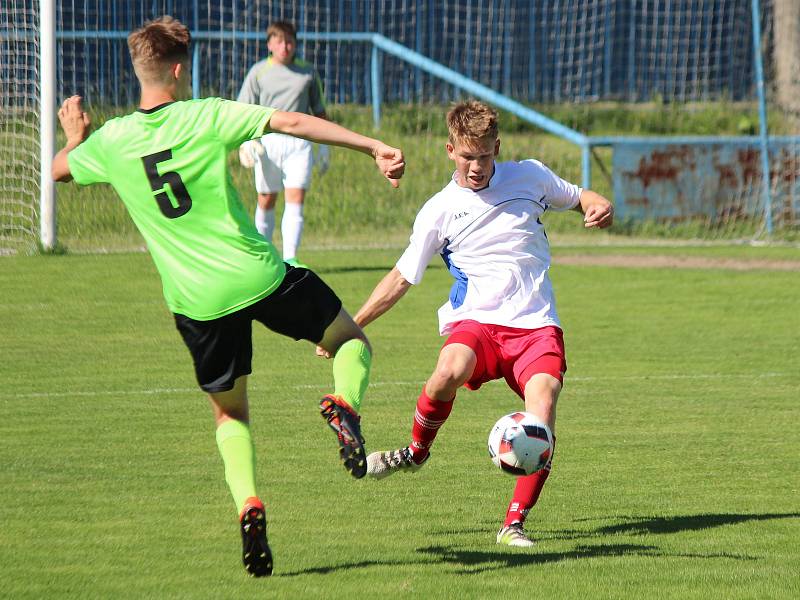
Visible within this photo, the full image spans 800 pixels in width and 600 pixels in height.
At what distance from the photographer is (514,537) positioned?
18.1 feet

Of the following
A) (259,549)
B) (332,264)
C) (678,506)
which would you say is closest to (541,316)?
(678,506)

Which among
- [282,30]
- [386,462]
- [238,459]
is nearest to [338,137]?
[238,459]

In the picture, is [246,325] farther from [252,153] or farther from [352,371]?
[252,153]

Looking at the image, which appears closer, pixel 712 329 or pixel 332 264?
pixel 712 329

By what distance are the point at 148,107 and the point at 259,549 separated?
62.0 inches

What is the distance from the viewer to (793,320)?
1220 centimetres

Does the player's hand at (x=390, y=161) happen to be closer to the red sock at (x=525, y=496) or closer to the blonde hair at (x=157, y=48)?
the blonde hair at (x=157, y=48)

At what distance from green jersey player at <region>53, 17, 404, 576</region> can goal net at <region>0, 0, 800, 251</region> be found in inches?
391

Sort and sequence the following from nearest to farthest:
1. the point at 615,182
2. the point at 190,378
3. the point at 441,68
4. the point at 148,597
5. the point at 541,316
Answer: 1. the point at 148,597
2. the point at 541,316
3. the point at 190,378
4. the point at 615,182
5. the point at 441,68

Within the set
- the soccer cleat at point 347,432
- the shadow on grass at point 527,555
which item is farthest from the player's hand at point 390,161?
the shadow on grass at point 527,555

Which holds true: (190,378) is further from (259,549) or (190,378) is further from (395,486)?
(259,549)

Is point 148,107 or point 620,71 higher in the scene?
point 148,107

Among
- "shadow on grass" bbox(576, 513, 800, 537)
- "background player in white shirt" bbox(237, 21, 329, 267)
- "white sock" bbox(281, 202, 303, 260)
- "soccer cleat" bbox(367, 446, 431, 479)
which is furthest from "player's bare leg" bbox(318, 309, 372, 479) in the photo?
"background player in white shirt" bbox(237, 21, 329, 267)

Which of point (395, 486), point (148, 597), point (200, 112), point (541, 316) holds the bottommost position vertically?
point (395, 486)
